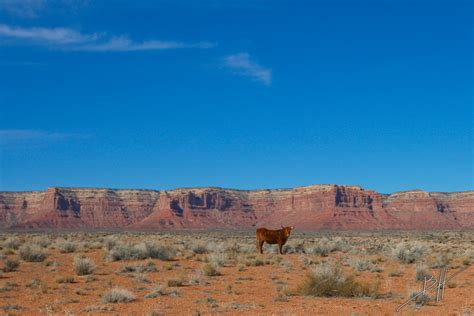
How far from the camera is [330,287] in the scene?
1433 centimetres

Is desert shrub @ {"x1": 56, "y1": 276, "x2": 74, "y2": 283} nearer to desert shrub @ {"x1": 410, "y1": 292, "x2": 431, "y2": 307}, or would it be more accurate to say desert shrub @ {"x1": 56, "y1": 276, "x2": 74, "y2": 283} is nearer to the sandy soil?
the sandy soil

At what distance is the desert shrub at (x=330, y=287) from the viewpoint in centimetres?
1420

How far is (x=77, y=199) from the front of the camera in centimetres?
16338

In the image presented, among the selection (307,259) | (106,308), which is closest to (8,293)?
(106,308)

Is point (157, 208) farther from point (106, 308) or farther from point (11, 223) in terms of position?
point (106, 308)

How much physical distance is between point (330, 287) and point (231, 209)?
155m

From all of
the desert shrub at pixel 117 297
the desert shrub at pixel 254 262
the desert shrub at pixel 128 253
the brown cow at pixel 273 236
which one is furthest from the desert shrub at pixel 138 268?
the brown cow at pixel 273 236

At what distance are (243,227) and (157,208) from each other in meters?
27.6

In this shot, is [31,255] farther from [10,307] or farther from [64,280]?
[10,307]

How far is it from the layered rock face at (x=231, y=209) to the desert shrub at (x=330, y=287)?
130m

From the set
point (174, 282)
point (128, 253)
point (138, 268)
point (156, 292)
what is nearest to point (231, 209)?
point (128, 253)

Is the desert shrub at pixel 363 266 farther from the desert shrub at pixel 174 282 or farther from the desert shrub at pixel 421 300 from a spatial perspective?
the desert shrub at pixel 421 300

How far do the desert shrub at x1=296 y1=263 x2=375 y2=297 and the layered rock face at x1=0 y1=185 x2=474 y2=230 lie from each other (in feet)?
426

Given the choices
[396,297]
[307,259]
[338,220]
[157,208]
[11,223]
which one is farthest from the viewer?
[157,208]
